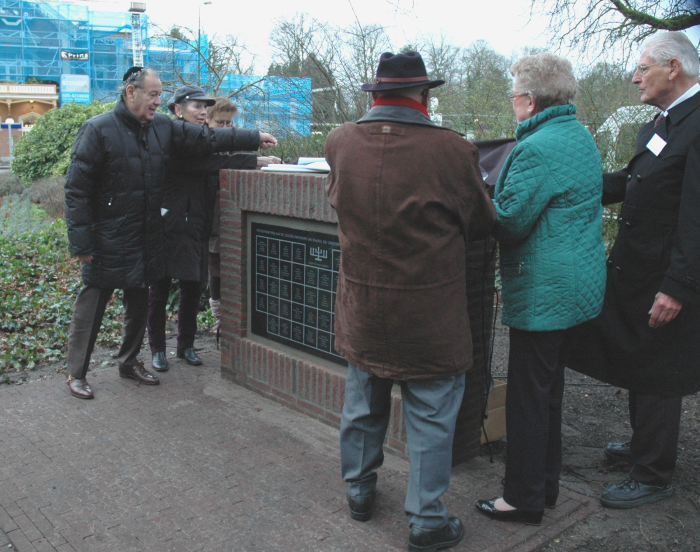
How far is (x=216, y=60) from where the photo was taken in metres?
13.4

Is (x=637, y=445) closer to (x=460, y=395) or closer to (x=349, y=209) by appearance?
(x=460, y=395)

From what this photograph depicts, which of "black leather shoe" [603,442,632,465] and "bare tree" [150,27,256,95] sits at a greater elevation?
"bare tree" [150,27,256,95]

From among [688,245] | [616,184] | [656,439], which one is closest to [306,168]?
[616,184]

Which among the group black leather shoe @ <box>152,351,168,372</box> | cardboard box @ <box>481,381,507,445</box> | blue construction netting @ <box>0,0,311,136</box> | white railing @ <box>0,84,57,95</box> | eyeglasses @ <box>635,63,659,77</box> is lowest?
black leather shoe @ <box>152,351,168,372</box>

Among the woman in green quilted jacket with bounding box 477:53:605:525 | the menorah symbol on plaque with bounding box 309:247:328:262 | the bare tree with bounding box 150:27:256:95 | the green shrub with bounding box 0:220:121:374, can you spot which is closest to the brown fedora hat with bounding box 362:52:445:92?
the woman in green quilted jacket with bounding box 477:53:605:525

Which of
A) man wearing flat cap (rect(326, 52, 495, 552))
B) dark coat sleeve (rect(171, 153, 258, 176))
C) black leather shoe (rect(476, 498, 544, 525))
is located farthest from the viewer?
dark coat sleeve (rect(171, 153, 258, 176))

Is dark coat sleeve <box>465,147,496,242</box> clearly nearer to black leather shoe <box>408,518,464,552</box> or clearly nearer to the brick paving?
black leather shoe <box>408,518,464,552</box>

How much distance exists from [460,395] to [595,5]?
5645 millimetres

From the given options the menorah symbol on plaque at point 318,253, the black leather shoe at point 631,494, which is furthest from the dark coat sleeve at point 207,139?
the black leather shoe at point 631,494

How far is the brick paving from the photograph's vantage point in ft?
9.93

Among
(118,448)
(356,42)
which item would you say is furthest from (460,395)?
(356,42)

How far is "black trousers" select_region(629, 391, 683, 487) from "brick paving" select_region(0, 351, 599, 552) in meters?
0.34

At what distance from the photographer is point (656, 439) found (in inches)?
132

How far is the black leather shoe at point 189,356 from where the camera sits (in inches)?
216
